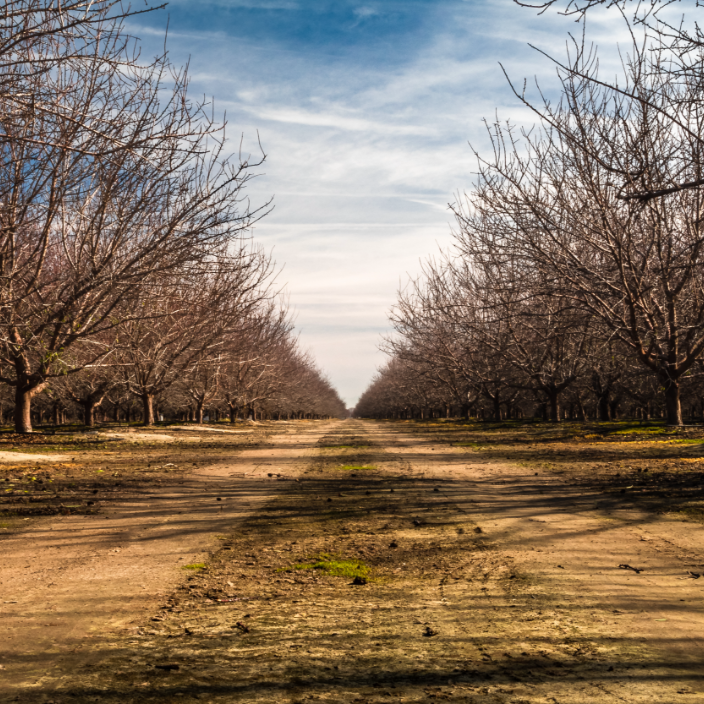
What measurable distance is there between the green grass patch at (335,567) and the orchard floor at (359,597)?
25 mm

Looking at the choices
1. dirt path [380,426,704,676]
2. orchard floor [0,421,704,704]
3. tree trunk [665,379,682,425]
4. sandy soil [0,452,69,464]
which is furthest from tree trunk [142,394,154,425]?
dirt path [380,426,704,676]

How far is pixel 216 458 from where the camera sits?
16.3 metres

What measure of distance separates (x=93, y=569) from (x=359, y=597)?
215 centimetres

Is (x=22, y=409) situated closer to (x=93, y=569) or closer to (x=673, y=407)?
(x=93, y=569)

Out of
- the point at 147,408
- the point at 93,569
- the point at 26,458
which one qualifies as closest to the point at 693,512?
the point at 93,569

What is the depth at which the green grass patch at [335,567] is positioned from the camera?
4.89 meters

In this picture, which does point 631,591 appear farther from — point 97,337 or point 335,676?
point 97,337

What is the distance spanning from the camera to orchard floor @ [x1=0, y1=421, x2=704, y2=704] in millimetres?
2848

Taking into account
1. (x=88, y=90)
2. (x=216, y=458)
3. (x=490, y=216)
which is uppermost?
(x=88, y=90)

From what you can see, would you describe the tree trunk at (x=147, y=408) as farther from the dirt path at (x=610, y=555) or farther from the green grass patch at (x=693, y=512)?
the green grass patch at (x=693, y=512)

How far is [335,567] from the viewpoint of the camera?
16.5 ft

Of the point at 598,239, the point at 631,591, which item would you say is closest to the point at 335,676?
the point at 631,591

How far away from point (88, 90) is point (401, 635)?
1288 centimetres

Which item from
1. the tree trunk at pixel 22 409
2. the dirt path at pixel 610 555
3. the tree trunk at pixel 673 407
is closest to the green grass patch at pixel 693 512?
the dirt path at pixel 610 555
